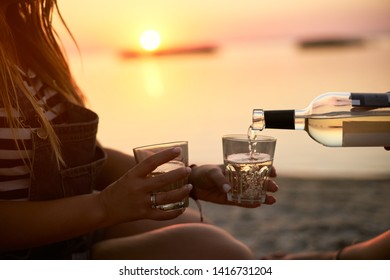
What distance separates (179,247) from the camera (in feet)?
5.39

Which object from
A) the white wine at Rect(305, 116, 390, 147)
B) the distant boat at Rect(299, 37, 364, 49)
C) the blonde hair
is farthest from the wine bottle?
the distant boat at Rect(299, 37, 364, 49)

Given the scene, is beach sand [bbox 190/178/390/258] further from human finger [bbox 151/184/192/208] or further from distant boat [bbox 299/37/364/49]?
distant boat [bbox 299/37/364/49]

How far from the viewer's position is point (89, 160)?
5.65 feet

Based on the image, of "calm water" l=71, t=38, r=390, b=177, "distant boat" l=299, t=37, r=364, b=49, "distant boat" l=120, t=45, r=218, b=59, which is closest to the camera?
"calm water" l=71, t=38, r=390, b=177

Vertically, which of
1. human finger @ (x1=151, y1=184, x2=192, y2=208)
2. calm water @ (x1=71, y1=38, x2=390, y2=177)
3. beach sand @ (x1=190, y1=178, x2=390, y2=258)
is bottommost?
beach sand @ (x1=190, y1=178, x2=390, y2=258)

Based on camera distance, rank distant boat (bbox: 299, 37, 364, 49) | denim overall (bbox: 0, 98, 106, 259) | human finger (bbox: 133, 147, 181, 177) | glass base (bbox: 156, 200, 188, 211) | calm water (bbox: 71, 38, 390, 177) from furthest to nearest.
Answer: distant boat (bbox: 299, 37, 364, 49) → calm water (bbox: 71, 38, 390, 177) → denim overall (bbox: 0, 98, 106, 259) → glass base (bbox: 156, 200, 188, 211) → human finger (bbox: 133, 147, 181, 177)

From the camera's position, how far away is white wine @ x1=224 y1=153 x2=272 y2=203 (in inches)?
59.9

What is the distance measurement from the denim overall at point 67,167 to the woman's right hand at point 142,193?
9.4 inches

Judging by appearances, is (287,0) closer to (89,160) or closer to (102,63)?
(89,160)

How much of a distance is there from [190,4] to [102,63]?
1446cm

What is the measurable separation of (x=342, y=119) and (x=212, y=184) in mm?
440

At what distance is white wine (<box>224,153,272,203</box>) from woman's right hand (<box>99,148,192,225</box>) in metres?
0.18

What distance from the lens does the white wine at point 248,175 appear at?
4.99ft
